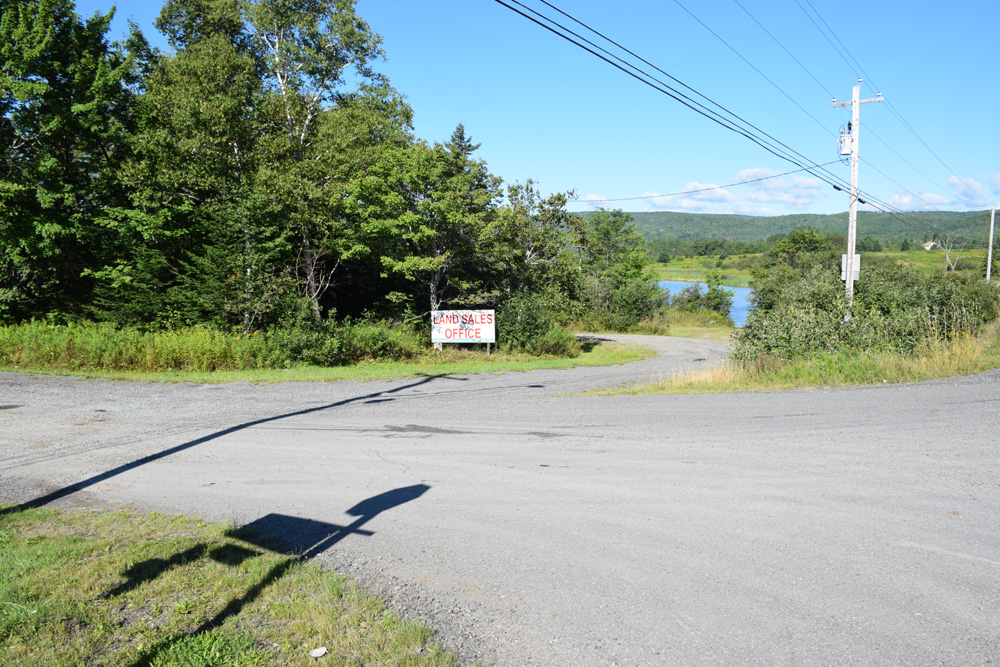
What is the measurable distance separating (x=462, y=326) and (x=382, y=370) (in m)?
5.26

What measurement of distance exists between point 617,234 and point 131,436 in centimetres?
5794

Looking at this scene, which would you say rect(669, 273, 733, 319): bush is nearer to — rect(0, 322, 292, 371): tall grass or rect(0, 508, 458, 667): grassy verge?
rect(0, 322, 292, 371): tall grass

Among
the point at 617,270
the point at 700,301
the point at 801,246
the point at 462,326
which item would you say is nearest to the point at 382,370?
the point at 462,326

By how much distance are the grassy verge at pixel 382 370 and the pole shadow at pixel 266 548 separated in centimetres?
1032

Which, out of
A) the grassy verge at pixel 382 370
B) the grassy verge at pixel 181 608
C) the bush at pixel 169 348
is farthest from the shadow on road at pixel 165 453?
the bush at pixel 169 348

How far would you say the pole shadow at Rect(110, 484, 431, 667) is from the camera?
3949 millimetres

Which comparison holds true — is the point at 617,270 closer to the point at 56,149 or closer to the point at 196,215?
the point at 196,215

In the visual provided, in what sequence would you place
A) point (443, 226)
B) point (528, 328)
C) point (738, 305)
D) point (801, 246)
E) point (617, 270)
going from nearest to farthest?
point (443, 226) < point (528, 328) < point (617, 270) < point (801, 246) < point (738, 305)

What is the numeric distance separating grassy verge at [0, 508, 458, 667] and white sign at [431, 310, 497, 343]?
17370 mm

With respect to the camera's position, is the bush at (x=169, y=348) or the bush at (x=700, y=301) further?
the bush at (x=700, y=301)

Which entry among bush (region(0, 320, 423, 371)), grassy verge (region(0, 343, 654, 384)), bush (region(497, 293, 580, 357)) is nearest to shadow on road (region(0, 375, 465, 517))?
grassy verge (region(0, 343, 654, 384))

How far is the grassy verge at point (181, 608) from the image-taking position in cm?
349

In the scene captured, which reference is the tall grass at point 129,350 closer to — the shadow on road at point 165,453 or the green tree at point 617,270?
the shadow on road at point 165,453

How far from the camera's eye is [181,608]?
13.1 ft
